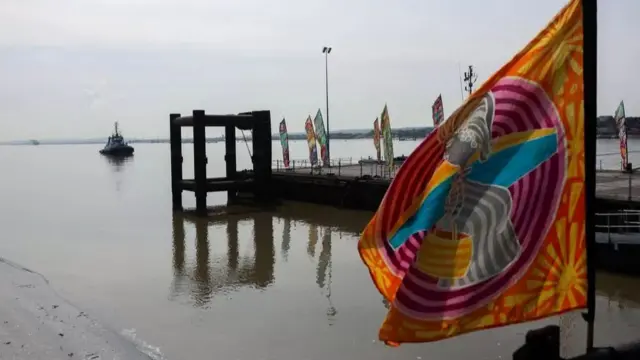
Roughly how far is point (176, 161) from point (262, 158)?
575 cm

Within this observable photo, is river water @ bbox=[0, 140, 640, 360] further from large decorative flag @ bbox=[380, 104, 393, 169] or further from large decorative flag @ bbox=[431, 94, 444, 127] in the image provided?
large decorative flag @ bbox=[431, 94, 444, 127]

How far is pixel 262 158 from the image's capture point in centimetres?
4012

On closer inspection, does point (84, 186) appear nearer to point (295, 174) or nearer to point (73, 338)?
point (295, 174)

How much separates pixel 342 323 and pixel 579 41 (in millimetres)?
11165

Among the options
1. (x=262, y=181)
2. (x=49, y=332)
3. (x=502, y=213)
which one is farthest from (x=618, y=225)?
(x=262, y=181)

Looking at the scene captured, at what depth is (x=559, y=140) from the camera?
455cm

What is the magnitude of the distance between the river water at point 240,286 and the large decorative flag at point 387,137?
503cm

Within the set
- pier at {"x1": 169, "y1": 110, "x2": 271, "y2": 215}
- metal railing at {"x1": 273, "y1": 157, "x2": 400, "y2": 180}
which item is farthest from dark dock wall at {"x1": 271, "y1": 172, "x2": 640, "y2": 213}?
pier at {"x1": 169, "y1": 110, "x2": 271, "y2": 215}

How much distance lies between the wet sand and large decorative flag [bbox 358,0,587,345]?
956 cm

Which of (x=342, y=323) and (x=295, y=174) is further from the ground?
(x=295, y=174)

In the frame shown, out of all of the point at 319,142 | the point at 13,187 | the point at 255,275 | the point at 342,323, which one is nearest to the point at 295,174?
the point at 319,142

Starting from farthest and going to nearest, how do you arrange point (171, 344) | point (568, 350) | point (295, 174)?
point (295, 174)
point (171, 344)
point (568, 350)

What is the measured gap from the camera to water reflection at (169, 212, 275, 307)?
1881 centimetres

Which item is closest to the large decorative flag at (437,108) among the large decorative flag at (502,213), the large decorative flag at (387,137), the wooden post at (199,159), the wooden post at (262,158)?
the large decorative flag at (387,137)
